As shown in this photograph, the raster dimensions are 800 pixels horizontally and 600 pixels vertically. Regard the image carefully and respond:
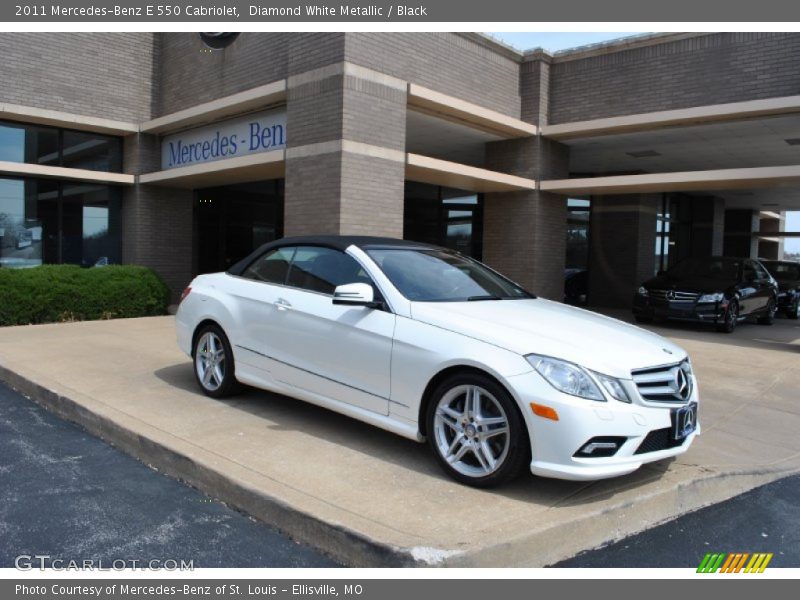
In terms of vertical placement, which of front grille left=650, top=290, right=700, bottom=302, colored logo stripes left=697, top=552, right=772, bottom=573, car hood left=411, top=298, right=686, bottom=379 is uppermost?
car hood left=411, top=298, right=686, bottom=379

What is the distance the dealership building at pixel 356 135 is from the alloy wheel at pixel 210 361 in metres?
4.19

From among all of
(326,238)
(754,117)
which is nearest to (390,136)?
(326,238)

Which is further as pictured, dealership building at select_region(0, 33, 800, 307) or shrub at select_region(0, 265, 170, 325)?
shrub at select_region(0, 265, 170, 325)

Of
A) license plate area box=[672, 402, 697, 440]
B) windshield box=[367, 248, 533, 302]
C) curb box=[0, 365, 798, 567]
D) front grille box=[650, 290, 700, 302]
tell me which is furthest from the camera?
front grille box=[650, 290, 700, 302]

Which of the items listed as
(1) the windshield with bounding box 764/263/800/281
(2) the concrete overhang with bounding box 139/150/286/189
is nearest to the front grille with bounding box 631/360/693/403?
(2) the concrete overhang with bounding box 139/150/286/189

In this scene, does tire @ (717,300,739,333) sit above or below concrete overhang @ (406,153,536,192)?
below

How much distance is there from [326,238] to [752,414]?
4.43 m

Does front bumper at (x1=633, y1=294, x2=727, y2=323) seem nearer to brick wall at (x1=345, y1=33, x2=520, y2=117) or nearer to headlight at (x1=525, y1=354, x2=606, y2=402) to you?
brick wall at (x1=345, y1=33, x2=520, y2=117)

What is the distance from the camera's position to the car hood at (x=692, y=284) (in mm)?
12750

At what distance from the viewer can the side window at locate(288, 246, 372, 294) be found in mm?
5191

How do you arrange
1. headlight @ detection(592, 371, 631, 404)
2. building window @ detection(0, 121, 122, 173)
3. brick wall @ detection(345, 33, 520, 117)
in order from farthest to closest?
building window @ detection(0, 121, 122, 173) → brick wall @ detection(345, 33, 520, 117) → headlight @ detection(592, 371, 631, 404)

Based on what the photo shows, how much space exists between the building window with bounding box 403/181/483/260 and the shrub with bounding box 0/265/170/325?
6121mm

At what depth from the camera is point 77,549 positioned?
3.44 metres

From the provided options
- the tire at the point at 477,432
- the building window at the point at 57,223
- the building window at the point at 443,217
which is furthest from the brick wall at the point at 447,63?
the building window at the point at 57,223
